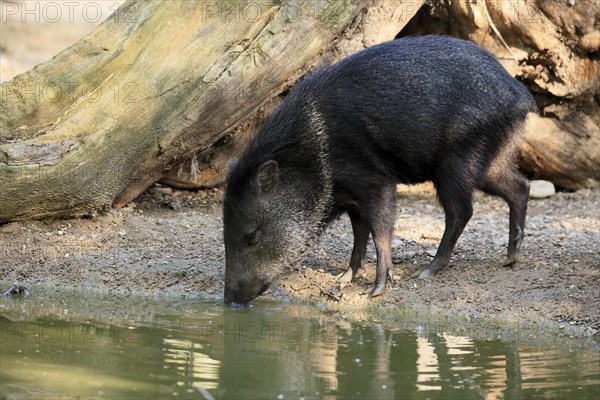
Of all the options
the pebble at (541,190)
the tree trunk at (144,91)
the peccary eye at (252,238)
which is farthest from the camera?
the pebble at (541,190)

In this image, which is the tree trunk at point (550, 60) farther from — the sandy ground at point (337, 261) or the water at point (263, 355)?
the water at point (263, 355)

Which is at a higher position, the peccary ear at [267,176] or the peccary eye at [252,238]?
the peccary ear at [267,176]

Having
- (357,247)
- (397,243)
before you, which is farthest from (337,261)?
(397,243)

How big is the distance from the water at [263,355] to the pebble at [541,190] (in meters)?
3.89

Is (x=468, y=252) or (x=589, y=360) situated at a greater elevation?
(x=468, y=252)

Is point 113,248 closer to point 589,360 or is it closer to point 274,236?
point 274,236

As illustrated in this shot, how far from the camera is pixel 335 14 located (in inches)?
312

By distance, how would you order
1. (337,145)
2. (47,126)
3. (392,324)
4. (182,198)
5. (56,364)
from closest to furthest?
(56,364) → (392,324) → (337,145) → (47,126) → (182,198)

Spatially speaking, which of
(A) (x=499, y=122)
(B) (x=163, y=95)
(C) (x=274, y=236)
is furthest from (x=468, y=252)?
(B) (x=163, y=95)

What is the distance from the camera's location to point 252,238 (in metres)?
6.68

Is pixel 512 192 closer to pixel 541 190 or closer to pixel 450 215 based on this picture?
pixel 450 215

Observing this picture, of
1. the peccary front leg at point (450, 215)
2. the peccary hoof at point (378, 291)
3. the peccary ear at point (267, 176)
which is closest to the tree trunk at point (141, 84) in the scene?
the peccary ear at point (267, 176)

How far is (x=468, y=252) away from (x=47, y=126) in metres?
3.53

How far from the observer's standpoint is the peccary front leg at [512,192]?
23.3ft
